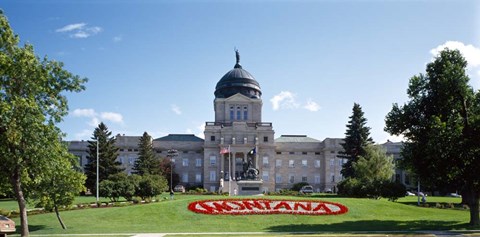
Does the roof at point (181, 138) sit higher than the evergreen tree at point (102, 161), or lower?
higher

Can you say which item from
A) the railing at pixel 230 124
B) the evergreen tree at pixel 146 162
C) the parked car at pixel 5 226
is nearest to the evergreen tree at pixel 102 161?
the evergreen tree at pixel 146 162

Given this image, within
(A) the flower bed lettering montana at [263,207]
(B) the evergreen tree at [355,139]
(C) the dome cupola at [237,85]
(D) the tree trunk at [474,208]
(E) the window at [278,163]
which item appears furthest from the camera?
(C) the dome cupola at [237,85]

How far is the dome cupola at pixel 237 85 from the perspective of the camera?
324 ft

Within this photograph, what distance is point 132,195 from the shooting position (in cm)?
4509

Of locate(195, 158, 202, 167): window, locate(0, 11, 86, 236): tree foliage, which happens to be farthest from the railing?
locate(0, 11, 86, 236): tree foliage

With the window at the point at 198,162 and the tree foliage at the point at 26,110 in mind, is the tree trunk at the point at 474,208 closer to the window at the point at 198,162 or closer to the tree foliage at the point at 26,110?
the tree foliage at the point at 26,110

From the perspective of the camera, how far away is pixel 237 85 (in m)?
98.6

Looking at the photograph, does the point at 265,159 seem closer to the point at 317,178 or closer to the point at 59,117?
the point at 317,178

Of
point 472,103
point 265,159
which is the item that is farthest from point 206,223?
point 265,159

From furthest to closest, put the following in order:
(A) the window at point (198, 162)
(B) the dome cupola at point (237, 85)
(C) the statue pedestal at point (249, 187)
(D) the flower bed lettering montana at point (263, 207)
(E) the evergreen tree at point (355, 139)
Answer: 1. (B) the dome cupola at point (237, 85)
2. (A) the window at point (198, 162)
3. (E) the evergreen tree at point (355, 139)
4. (C) the statue pedestal at point (249, 187)
5. (D) the flower bed lettering montana at point (263, 207)

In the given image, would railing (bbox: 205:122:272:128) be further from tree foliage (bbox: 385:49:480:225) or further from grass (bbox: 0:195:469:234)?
tree foliage (bbox: 385:49:480:225)

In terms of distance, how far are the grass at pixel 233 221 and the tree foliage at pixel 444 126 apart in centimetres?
311

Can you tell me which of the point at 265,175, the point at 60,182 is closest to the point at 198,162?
the point at 265,175

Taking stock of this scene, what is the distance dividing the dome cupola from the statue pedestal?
171 ft
